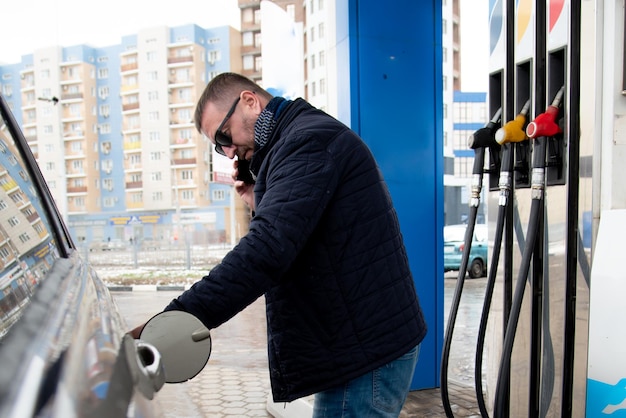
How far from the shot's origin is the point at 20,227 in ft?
4.03

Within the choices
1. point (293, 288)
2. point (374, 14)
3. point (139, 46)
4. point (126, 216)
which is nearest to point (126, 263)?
point (374, 14)

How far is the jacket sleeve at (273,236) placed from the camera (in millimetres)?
1337

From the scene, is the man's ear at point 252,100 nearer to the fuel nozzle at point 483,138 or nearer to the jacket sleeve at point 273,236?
the jacket sleeve at point 273,236

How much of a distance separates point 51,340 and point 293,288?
95 cm

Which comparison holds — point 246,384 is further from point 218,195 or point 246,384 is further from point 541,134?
point 218,195

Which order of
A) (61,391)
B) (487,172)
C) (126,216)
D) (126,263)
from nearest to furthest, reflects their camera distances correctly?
(61,391) → (487,172) → (126,263) → (126,216)

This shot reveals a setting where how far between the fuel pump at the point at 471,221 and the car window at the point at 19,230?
5.67ft

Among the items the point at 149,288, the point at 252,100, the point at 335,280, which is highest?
the point at 252,100

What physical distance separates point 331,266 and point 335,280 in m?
0.04

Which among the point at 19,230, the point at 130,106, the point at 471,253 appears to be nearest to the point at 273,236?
the point at 19,230

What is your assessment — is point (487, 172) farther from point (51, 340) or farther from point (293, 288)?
point (51, 340)

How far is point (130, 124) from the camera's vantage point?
6069cm

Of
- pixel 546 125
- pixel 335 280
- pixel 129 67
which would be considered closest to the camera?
pixel 335 280

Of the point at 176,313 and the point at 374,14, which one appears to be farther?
the point at 374,14
